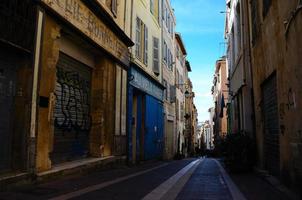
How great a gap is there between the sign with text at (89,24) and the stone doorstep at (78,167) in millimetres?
3831

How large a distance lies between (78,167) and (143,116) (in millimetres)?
9827

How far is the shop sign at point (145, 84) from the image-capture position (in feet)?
59.1

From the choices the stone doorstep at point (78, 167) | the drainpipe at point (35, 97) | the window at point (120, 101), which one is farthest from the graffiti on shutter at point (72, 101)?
the drainpipe at point (35, 97)

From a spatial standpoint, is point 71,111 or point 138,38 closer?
point 71,111

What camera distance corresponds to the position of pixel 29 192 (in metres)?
7.32

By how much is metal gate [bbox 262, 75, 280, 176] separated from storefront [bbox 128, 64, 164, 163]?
6586 mm

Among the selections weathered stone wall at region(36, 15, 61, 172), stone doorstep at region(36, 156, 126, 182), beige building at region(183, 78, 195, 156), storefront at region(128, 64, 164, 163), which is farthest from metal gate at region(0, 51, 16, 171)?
beige building at region(183, 78, 195, 156)

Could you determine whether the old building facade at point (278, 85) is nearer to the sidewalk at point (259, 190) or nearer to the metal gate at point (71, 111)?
the sidewalk at point (259, 190)

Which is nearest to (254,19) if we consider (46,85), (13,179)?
(46,85)

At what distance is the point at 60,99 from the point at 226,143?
6274 mm

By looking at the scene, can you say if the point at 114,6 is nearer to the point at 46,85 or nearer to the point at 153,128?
the point at 46,85

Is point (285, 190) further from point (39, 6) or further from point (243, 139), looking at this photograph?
point (39, 6)

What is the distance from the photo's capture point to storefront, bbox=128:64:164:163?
1762 centimetres

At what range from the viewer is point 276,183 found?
960 centimetres
